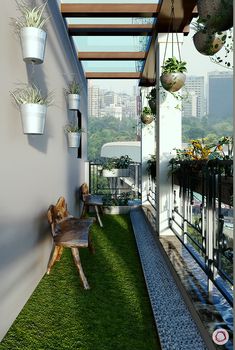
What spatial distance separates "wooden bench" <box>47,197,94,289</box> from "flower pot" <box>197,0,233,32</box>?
1764mm

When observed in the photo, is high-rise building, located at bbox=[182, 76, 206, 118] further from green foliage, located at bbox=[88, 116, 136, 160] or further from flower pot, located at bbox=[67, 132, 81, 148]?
green foliage, located at bbox=[88, 116, 136, 160]

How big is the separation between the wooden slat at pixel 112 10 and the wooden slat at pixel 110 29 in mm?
405

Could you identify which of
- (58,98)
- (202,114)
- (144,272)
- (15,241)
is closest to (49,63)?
(58,98)

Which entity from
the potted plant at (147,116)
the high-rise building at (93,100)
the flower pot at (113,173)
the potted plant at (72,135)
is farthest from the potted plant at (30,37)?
the high-rise building at (93,100)

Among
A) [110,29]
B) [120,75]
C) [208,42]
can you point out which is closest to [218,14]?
[208,42]

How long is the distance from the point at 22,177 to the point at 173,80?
1.74m

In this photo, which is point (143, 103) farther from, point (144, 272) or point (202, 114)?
point (144, 272)

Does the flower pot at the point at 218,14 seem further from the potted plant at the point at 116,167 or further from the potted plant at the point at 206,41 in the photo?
the potted plant at the point at 116,167

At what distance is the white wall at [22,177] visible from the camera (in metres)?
2.05

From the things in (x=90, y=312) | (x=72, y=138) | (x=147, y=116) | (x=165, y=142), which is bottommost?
(x=90, y=312)

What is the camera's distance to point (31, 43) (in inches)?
88.8

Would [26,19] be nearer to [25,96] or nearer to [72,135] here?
[25,96]

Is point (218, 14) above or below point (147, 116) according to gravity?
below

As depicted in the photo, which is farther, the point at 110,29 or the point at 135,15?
the point at 110,29
